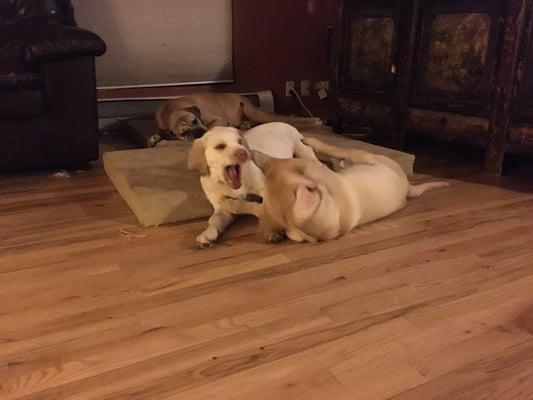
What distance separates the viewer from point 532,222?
83.0 inches

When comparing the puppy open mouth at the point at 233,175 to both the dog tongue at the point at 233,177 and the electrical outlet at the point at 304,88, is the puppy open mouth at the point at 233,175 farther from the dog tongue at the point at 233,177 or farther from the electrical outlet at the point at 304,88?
the electrical outlet at the point at 304,88

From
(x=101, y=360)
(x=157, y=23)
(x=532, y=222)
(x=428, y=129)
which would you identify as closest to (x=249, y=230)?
(x=101, y=360)

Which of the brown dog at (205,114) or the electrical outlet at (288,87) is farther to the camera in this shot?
the electrical outlet at (288,87)

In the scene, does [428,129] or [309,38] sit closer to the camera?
[428,129]

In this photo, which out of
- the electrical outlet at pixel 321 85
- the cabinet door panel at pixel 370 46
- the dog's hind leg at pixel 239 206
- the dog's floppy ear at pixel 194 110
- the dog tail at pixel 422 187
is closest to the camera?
the dog's hind leg at pixel 239 206

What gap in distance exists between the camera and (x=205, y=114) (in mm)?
3396

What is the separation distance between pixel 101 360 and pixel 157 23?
298 centimetres

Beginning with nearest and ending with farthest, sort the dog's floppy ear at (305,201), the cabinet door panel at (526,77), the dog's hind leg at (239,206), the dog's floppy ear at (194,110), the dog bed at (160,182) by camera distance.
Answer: the dog's floppy ear at (305,201)
the dog's hind leg at (239,206)
the dog bed at (160,182)
the cabinet door panel at (526,77)
the dog's floppy ear at (194,110)

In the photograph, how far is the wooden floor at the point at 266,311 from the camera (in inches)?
46.3

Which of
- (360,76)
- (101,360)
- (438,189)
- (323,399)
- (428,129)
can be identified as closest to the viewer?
(323,399)

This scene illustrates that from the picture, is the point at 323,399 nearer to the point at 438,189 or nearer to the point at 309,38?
the point at 438,189

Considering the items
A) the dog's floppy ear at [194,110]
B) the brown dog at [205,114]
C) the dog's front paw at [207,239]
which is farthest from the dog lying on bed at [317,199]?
the dog's floppy ear at [194,110]

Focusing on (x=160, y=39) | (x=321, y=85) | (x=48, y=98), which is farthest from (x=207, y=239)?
(x=321, y=85)

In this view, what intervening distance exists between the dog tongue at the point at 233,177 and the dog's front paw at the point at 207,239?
0.61 ft
